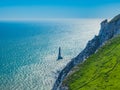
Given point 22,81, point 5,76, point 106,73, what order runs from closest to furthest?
1. point 106,73
2. point 22,81
3. point 5,76

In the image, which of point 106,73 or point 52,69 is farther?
point 52,69

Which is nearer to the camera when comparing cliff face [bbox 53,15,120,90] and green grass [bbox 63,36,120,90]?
green grass [bbox 63,36,120,90]

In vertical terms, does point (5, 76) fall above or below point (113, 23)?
below

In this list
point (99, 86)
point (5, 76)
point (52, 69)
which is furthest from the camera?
point (52, 69)

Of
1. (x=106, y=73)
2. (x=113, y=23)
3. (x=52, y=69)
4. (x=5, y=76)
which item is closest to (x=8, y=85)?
(x=5, y=76)

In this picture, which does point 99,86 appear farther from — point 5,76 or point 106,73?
point 5,76

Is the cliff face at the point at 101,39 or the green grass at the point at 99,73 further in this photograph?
the cliff face at the point at 101,39

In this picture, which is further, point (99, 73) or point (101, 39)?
point (101, 39)

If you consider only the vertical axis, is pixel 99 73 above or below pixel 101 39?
below
